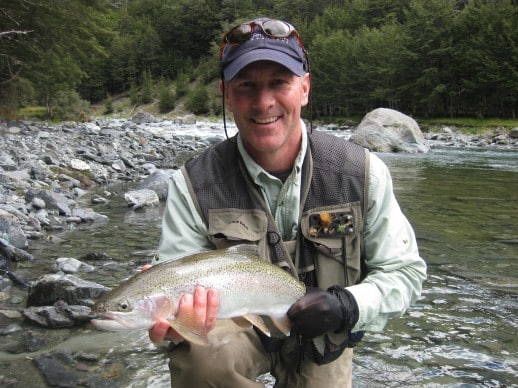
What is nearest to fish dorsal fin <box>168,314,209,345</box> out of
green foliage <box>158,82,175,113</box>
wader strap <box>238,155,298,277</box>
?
wader strap <box>238,155,298,277</box>

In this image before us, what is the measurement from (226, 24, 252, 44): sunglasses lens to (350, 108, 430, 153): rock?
24930 mm

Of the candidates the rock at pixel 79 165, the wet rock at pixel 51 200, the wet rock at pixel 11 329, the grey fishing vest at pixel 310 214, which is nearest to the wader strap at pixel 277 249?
the grey fishing vest at pixel 310 214

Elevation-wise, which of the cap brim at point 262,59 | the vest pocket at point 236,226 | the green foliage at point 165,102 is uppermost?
the green foliage at point 165,102

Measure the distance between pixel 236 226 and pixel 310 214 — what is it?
43cm

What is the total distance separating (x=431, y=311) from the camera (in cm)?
529

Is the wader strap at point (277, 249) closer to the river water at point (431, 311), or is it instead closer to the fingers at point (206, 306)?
the fingers at point (206, 306)

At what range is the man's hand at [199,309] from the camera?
2420mm

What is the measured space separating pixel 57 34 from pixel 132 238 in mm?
22255

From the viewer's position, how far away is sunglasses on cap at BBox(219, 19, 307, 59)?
2921 mm

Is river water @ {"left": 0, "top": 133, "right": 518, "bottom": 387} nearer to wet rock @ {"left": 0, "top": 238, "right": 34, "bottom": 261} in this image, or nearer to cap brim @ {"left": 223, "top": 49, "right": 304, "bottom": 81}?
wet rock @ {"left": 0, "top": 238, "right": 34, "bottom": 261}

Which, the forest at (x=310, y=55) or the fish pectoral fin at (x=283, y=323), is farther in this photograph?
the forest at (x=310, y=55)

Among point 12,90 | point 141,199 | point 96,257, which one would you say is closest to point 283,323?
point 96,257

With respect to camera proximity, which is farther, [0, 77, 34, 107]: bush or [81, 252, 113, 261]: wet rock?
[0, 77, 34, 107]: bush

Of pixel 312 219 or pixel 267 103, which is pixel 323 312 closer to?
pixel 312 219
